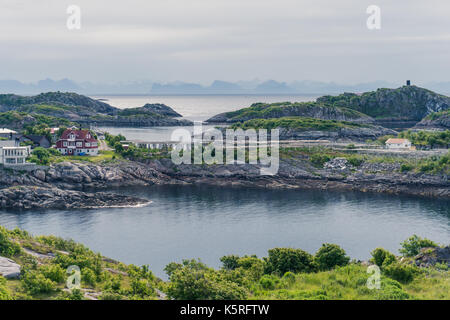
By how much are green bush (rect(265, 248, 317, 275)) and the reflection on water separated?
1015 centimetres

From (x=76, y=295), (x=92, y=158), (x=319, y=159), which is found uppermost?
(x=92, y=158)

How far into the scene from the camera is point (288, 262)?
3731 cm

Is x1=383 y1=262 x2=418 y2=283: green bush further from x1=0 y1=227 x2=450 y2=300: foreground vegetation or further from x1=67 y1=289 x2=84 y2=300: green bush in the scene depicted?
x1=67 y1=289 x2=84 y2=300: green bush

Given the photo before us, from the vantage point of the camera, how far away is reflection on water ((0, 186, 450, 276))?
5231 cm

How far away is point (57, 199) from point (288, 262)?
136 ft

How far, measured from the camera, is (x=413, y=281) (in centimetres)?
3042

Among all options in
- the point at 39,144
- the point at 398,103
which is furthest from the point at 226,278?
the point at 398,103

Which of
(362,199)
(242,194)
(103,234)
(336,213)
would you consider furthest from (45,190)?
(362,199)

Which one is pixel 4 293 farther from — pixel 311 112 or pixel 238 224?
pixel 311 112

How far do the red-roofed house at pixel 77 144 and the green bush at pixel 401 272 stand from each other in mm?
70972

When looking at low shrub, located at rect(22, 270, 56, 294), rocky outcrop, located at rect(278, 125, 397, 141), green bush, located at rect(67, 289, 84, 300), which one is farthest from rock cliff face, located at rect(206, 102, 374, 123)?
green bush, located at rect(67, 289, 84, 300)

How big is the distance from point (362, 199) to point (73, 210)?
131 feet

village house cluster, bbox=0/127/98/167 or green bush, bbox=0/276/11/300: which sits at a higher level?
village house cluster, bbox=0/127/98/167
